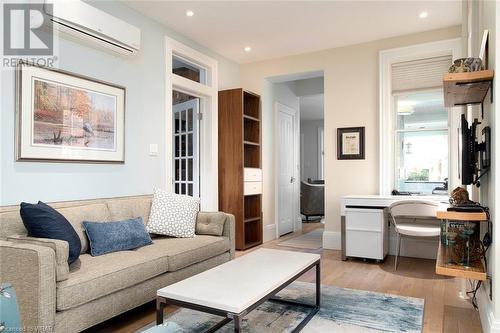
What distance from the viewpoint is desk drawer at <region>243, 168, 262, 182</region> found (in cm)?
486

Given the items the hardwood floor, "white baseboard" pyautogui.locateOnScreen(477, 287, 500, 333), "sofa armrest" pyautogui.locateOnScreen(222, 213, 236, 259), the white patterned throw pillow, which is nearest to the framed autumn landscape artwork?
the white patterned throw pillow

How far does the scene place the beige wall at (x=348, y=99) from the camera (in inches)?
181

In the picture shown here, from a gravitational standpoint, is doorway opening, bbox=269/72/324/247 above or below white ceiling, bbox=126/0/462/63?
below

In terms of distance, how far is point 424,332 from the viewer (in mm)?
2309

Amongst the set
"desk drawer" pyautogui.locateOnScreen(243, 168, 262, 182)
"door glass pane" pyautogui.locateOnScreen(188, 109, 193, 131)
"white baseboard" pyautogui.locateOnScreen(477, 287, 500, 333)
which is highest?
"door glass pane" pyautogui.locateOnScreen(188, 109, 193, 131)

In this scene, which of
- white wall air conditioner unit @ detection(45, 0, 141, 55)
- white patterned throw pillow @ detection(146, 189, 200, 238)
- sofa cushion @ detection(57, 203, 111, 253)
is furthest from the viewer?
white patterned throw pillow @ detection(146, 189, 200, 238)

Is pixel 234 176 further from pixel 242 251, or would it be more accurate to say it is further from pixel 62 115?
pixel 62 115

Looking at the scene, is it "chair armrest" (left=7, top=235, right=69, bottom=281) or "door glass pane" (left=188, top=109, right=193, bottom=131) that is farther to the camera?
"door glass pane" (left=188, top=109, right=193, bottom=131)

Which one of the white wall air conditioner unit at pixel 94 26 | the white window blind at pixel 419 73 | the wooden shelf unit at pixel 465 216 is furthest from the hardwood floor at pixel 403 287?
the white wall air conditioner unit at pixel 94 26

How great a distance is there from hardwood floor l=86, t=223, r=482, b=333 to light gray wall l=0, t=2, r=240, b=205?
1.15 meters

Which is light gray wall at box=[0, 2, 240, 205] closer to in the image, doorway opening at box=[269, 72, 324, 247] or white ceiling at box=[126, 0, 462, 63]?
white ceiling at box=[126, 0, 462, 63]

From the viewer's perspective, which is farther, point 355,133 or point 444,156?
point 355,133

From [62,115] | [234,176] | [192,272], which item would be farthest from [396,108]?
[62,115]

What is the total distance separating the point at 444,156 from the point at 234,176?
8.75ft
